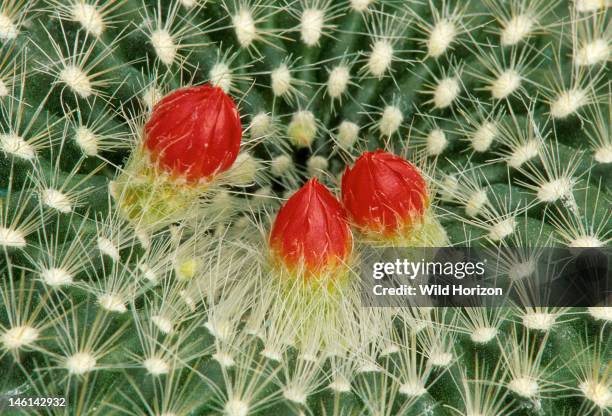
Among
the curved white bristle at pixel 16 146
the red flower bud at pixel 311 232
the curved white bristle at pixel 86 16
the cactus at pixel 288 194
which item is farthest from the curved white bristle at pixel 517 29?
the curved white bristle at pixel 16 146

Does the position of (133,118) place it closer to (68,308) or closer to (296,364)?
(68,308)

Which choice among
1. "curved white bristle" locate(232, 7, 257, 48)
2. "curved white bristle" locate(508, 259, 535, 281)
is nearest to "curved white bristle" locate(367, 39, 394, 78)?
"curved white bristle" locate(232, 7, 257, 48)

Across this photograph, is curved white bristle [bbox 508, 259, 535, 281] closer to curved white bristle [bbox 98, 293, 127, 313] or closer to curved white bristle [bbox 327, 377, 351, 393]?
curved white bristle [bbox 327, 377, 351, 393]

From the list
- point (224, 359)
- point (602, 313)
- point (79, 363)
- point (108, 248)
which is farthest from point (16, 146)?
point (602, 313)

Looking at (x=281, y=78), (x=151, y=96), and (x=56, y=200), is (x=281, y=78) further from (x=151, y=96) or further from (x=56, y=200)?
(x=56, y=200)

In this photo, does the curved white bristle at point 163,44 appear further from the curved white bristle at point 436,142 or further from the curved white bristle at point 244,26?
the curved white bristle at point 436,142

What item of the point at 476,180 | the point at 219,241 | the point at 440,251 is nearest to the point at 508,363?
the point at 440,251
